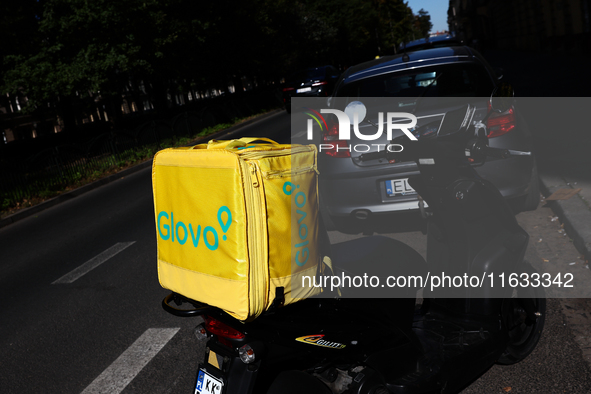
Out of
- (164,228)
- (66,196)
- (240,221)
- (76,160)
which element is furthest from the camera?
(76,160)

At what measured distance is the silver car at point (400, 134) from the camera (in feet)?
15.3

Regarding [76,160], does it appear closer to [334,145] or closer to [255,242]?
[334,145]

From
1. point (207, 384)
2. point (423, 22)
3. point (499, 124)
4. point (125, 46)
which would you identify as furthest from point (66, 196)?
point (423, 22)

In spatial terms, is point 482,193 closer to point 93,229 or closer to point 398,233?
point 398,233

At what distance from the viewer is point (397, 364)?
2.33m

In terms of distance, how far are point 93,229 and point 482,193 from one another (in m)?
7.04

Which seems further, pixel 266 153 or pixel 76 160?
pixel 76 160

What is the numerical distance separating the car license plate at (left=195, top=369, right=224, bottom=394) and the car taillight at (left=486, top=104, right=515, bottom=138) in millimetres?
3527

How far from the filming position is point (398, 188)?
15.4 feet

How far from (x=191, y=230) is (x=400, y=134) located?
2809 millimetres

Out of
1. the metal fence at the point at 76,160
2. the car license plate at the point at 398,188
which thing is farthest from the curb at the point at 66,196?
the car license plate at the point at 398,188

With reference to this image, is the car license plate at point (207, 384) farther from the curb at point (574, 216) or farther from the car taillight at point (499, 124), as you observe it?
the car taillight at point (499, 124)

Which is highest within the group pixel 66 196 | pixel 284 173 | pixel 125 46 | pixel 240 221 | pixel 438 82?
pixel 125 46

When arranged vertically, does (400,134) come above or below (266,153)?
below
